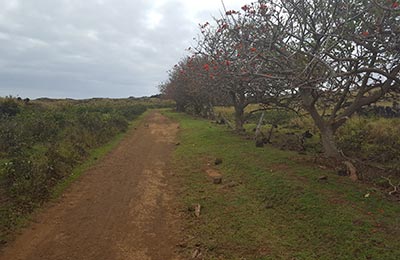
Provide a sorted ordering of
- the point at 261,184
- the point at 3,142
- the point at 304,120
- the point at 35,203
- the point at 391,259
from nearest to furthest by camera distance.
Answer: the point at 391,259
the point at 35,203
the point at 261,184
the point at 3,142
the point at 304,120

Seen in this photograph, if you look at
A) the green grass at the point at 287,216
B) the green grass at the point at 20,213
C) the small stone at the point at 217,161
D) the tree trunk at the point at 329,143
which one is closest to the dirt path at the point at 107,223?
the green grass at the point at 20,213

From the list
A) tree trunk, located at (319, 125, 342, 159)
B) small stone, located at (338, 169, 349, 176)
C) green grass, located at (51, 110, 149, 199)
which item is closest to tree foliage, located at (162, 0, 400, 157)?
tree trunk, located at (319, 125, 342, 159)

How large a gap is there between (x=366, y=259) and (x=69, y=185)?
22.7ft

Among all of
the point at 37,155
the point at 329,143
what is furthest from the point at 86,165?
the point at 329,143

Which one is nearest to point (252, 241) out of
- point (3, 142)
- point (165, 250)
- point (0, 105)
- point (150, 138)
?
point (165, 250)

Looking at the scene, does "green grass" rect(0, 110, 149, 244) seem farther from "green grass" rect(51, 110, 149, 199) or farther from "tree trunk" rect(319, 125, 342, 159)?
"tree trunk" rect(319, 125, 342, 159)

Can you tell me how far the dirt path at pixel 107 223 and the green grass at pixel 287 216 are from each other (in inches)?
19.7

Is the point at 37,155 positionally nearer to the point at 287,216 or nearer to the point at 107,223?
the point at 107,223

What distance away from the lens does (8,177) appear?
793cm

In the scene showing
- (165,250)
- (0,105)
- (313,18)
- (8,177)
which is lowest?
(165,250)

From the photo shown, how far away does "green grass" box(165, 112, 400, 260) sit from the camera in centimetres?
517

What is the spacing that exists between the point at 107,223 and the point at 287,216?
3.32 m

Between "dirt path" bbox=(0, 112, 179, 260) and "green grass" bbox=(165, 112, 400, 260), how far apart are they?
500mm

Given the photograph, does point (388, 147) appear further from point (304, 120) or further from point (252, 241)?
point (304, 120)
